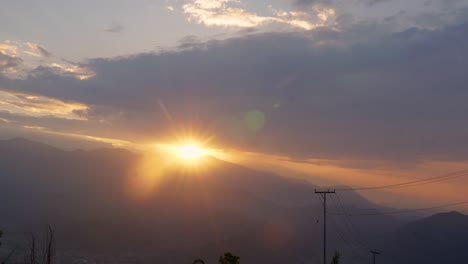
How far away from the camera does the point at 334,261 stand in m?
45.8

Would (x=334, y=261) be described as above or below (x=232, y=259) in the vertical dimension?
below

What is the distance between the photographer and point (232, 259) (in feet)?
70.7

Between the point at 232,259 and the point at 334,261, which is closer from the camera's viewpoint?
the point at 232,259

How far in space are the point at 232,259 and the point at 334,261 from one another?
27.8m
